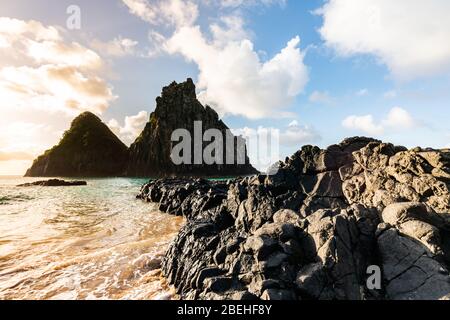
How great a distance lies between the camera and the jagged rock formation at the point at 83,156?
156 metres

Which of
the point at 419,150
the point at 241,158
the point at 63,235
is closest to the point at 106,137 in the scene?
the point at 241,158

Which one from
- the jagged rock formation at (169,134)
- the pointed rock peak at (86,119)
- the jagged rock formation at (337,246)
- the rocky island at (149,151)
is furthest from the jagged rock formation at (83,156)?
the jagged rock formation at (337,246)

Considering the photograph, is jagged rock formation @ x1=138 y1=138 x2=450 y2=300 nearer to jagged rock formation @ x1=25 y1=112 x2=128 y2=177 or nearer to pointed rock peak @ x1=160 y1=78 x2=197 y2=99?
pointed rock peak @ x1=160 y1=78 x2=197 y2=99

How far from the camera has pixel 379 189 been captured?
555 inches

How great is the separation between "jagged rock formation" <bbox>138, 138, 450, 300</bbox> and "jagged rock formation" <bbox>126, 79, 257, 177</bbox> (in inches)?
4906

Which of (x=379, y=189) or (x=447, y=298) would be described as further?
(x=379, y=189)

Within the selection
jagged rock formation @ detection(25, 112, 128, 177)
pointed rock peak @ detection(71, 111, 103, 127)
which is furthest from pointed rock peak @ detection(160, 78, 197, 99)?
pointed rock peak @ detection(71, 111, 103, 127)

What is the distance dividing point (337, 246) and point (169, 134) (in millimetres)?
136101

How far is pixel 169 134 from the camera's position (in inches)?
5472

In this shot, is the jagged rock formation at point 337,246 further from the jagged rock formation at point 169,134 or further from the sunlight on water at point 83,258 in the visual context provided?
the jagged rock formation at point 169,134

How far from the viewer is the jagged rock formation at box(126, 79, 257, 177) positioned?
13688 centimetres

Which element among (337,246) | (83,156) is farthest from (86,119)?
(337,246)
